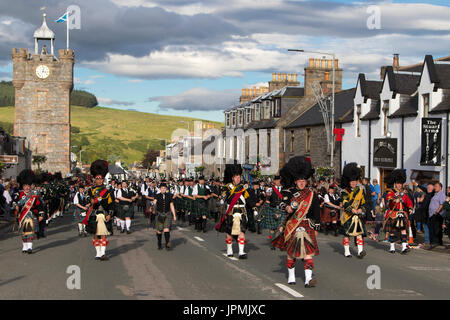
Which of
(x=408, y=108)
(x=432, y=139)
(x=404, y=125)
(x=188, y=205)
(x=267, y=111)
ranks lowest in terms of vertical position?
(x=188, y=205)

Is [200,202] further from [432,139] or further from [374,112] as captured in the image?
[374,112]

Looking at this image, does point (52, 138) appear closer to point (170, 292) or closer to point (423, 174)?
point (423, 174)

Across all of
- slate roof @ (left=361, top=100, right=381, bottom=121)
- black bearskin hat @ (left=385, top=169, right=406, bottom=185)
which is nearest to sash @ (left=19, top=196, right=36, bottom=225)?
black bearskin hat @ (left=385, top=169, right=406, bottom=185)

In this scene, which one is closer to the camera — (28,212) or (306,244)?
(306,244)

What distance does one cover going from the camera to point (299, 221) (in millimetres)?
10125

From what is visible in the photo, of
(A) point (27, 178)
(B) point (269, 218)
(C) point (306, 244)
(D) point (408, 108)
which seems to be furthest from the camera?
(D) point (408, 108)

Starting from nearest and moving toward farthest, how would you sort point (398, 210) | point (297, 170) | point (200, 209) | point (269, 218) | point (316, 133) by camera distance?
1. point (297, 170)
2. point (398, 210)
3. point (269, 218)
4. point (200, 209)
5. point (316, 133)

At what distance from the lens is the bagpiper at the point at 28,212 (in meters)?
14.9

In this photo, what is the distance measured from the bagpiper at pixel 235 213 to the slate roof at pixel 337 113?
78.8ft

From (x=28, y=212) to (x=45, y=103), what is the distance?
211 ft

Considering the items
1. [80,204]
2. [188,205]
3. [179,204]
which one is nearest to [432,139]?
[188,205]

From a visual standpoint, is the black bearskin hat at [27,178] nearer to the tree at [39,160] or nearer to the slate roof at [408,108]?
the slate roof at [408,108]

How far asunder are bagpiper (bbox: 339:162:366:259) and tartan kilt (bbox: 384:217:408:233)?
4.72 feet

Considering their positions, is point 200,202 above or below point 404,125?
below
